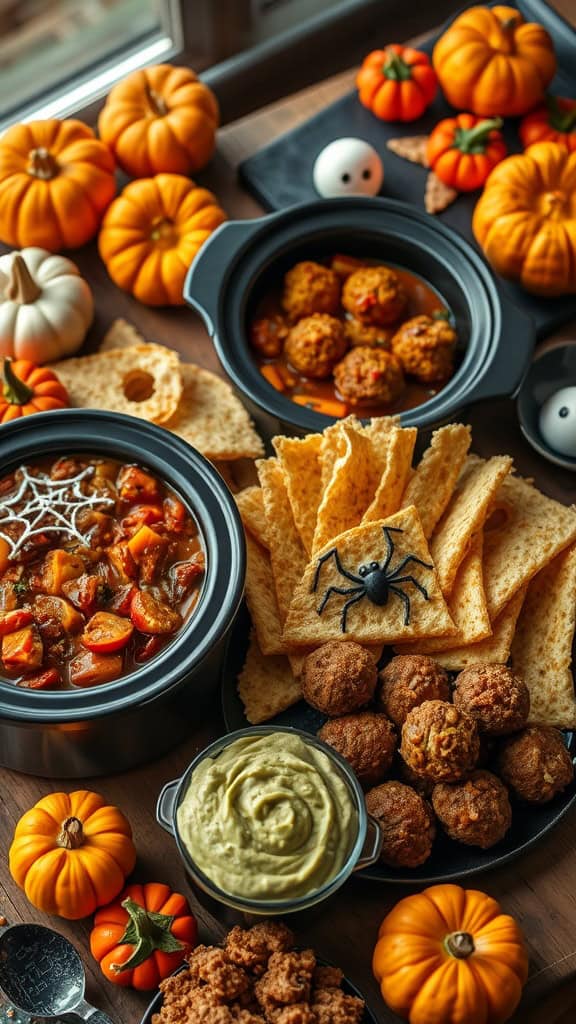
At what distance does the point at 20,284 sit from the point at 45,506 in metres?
0.83

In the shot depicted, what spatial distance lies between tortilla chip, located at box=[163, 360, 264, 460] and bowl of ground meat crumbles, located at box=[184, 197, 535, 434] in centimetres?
7

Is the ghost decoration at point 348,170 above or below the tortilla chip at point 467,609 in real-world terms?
above

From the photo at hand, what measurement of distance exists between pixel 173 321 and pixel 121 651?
134 cm

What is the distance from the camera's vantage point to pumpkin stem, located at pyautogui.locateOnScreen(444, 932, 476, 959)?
260cm

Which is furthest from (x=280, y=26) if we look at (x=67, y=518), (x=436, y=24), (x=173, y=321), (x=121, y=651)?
(x=121, y=651)

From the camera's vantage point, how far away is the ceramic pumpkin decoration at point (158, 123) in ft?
12.9

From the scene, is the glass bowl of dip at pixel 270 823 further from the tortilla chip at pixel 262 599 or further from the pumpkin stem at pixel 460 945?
the tortilla chip at pixel 262 599

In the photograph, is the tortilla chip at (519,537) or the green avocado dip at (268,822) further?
the tortilla chip at (519,537)

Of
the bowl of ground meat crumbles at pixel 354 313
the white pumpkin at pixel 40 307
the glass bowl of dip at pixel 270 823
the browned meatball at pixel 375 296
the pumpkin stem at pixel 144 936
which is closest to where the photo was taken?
the glass bowl of dip at pixel 270 823

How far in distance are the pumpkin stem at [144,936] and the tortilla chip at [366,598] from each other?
2.45 feet

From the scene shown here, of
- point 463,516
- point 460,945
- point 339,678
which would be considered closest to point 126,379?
point 463,516

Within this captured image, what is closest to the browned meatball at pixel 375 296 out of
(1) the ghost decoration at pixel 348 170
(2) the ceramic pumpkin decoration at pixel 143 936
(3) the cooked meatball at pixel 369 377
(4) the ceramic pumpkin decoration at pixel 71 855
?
(3) the cooked meatball at pixel 369 377

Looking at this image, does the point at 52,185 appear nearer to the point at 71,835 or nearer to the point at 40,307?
the point at 40,307

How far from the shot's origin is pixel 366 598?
3.09 meters
